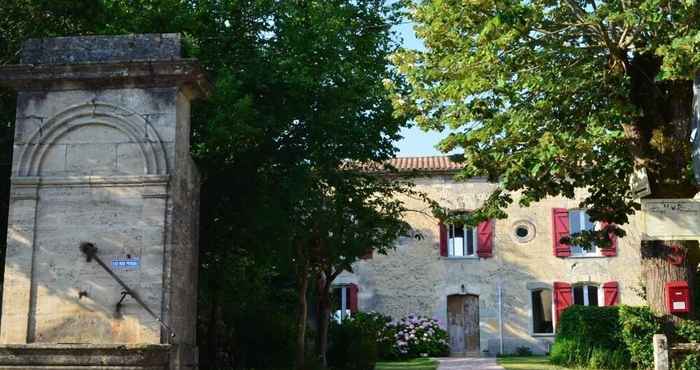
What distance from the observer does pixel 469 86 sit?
1060cm

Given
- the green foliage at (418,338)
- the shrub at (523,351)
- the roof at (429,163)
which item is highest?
the roof at (429,163)

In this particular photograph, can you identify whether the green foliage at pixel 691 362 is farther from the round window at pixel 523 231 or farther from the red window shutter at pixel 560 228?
the round window at pixel 523 231

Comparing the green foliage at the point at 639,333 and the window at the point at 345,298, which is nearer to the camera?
the green foliage at the point at 639,333

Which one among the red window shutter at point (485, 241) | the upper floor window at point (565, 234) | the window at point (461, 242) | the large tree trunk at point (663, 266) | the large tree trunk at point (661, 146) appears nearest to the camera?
the large tree trunk at point (661, 146)

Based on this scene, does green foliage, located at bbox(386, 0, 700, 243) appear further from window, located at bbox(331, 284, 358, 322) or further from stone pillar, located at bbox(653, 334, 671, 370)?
window, located at bbox(331, 284, 358, 322)

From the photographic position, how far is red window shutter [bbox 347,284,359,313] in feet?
84.9

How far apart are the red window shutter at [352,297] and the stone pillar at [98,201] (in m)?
16.2

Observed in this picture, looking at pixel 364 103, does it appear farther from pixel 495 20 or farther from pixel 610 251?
pixel 610 251

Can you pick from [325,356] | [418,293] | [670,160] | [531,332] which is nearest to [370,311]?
[418,293]

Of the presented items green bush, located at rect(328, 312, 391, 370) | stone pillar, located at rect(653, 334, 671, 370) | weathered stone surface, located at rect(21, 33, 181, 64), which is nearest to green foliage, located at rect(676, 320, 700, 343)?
stone pillar, located at rect(653, 334, 671, 370)

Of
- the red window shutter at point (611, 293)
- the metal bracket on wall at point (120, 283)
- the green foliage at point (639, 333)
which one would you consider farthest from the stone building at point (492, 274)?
the metal bracket on wall at point (120, 283)

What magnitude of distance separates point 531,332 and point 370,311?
5.07 m

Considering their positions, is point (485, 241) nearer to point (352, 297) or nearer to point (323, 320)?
point (352, 297)

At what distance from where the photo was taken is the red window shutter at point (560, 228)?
1007 inches
